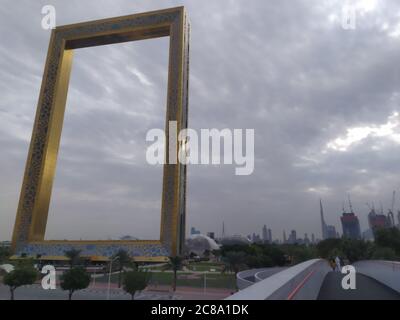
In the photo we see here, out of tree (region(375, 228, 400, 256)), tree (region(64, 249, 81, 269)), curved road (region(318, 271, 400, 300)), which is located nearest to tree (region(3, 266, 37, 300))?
tree (region(64, 249, 81, 269))

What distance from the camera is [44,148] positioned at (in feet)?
94.1

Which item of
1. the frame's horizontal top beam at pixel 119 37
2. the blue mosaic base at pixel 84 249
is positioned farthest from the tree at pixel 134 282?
the frame's horizontal top beam at pixel 119 37

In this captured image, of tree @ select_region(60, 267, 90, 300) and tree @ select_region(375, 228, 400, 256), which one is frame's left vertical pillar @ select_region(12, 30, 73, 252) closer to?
tree @ select_region(60, 267, 90, 300)

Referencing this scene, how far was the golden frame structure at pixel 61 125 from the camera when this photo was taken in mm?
24781

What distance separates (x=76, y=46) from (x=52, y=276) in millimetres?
22994

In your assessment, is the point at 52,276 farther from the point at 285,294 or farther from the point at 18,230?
the point at 285,294

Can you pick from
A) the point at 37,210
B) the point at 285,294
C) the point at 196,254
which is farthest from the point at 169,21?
the point at 196,254

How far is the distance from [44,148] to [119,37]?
13348 millimetres

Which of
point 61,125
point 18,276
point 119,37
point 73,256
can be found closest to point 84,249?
point 73,256

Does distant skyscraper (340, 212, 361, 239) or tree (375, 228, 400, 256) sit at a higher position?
distant skyscraper (340, 212, 361, 239)

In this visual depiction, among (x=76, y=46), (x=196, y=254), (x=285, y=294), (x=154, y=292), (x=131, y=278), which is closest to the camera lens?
(x=285, y=294)

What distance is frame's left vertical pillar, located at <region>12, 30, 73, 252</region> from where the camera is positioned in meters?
26.9
